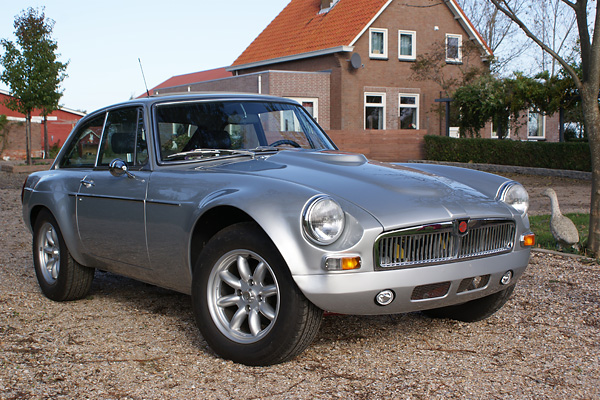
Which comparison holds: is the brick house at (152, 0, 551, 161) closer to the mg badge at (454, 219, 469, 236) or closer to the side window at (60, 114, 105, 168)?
the side window at (60, 114, 105, 168)

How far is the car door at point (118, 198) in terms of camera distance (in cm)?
447

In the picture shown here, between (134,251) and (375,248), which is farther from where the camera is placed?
(134,251)

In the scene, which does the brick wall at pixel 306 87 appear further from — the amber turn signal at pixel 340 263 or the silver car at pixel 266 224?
the amber turn signal at pixel 340 263

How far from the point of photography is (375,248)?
11.2 feet

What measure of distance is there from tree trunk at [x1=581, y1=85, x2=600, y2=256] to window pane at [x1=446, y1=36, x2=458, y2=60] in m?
25.4

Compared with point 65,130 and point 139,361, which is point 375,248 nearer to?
point 139,361

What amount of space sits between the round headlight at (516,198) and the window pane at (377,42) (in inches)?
1032

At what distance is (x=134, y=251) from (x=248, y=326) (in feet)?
3.63

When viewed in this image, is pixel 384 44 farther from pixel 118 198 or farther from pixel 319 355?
pixel 319 355

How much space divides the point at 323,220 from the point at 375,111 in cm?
2746

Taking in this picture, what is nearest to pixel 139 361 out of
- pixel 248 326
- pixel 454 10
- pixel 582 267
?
pixel 248 326

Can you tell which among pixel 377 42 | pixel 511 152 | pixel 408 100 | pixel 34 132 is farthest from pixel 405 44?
pixel 34 132

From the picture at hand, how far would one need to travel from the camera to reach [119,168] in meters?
4.63

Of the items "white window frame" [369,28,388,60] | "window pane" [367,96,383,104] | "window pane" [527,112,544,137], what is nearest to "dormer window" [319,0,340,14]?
"white window frame" [369,28,388,60]
